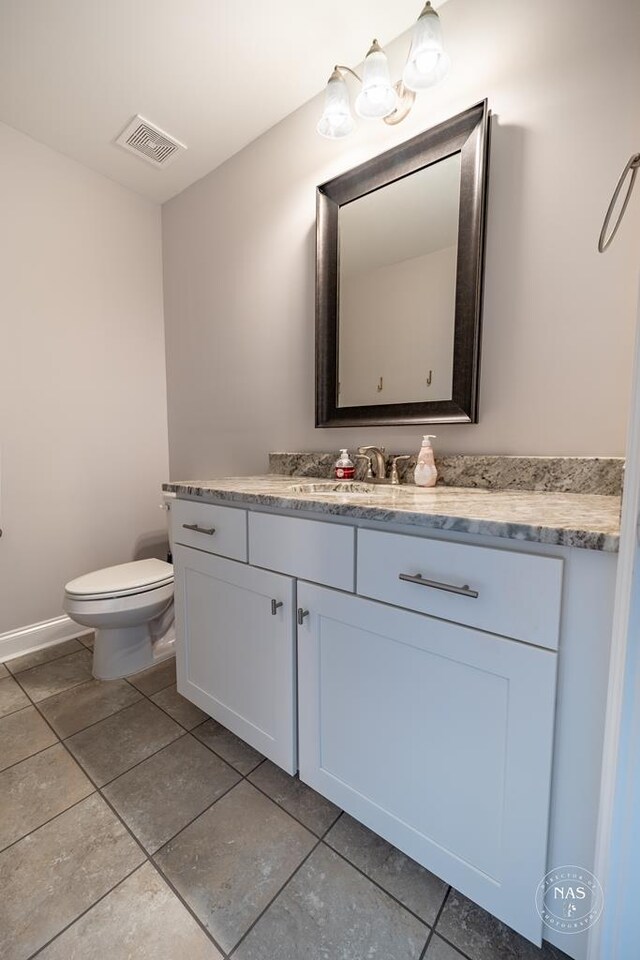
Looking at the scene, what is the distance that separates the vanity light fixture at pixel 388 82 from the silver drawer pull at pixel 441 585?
4.56 ft

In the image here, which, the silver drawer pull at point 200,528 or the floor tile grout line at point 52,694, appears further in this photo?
the floor tile grout line at point 52,694

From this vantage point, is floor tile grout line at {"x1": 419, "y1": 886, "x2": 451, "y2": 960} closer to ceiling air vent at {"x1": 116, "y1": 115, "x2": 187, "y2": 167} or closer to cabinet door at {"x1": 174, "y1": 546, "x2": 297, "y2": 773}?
cabinet door at {"x1": 174, "y1": 546, "x2": 297, "y2": 773}

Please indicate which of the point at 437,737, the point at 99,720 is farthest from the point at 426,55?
the point at 99,720

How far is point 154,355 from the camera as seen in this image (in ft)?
7.35

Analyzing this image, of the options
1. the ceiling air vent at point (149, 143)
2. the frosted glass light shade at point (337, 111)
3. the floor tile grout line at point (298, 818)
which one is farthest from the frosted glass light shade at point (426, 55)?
the floor tile grout line at point (298, 818)

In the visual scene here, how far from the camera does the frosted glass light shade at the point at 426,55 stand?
106 cm

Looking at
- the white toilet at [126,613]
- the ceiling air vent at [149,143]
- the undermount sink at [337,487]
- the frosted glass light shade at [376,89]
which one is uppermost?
the ceiling air vent at [149,143]

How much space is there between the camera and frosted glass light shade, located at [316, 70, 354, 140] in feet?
4.16

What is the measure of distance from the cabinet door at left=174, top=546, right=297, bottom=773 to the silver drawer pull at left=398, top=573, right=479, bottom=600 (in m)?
0.34

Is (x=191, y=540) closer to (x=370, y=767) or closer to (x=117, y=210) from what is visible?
(x=370, y=767)

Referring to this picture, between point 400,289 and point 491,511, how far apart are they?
3.05ft

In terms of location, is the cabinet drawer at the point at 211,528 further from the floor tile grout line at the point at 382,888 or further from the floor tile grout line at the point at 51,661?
the floor tile grout line at the point at 51,661

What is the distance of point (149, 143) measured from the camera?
175 cm

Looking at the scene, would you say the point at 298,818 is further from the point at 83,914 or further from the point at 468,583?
the point at 468,583
